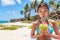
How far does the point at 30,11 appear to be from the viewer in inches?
2085

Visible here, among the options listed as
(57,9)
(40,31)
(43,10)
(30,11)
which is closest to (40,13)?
(43,10)

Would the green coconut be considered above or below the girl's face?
below

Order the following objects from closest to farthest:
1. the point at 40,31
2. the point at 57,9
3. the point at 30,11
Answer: the point at 40,31 < the point at 57,9 < the point at 30,11

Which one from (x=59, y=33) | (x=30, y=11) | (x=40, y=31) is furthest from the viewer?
(x=30, y=11)

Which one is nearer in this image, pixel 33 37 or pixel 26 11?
pixel 33 37

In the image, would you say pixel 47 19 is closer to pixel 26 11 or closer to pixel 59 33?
pixel 59 33

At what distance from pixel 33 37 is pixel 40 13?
0.24 m

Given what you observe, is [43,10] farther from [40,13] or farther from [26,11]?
[26,11]

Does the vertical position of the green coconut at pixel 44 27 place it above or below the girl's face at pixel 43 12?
below

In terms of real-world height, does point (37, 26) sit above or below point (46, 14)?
below

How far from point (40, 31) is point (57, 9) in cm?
3681

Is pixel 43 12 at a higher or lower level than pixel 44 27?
higher

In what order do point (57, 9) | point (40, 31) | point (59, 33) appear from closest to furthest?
1. point (40, 31)
2. point (59, 33)
3. point (57, 9)

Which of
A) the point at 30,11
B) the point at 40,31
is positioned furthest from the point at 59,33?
the point at 30,11
